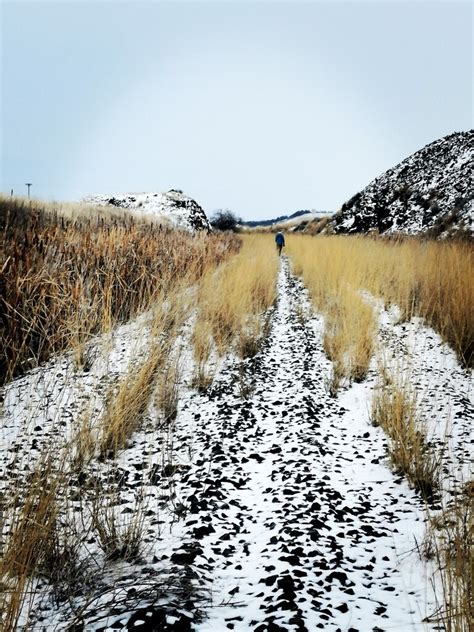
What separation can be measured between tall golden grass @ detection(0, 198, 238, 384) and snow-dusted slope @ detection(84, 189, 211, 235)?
405 inches

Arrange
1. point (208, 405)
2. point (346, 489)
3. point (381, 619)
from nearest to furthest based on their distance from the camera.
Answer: point (381, 619)
point (346, 489)
point (208, 405)

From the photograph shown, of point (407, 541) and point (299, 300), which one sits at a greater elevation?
point (299, 300)

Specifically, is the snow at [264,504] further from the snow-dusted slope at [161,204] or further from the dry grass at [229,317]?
the snow-dusted slope at [161,204]

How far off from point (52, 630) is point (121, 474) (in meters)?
1.09

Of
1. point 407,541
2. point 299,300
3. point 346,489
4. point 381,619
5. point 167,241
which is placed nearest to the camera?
point 381,619

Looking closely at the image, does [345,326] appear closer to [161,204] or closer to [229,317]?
[229,317]

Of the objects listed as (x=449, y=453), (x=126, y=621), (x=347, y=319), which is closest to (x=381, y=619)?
(x=126, y=621)

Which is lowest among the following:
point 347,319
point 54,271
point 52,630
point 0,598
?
point 52,630

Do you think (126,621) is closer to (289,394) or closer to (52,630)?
(52,630)

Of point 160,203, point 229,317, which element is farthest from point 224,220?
point 229,317

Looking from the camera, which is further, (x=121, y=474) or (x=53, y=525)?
(x=121, y=474)

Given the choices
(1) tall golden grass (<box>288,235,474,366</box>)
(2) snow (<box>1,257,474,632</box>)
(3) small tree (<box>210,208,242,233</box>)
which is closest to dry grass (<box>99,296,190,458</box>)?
(2) snow (<box>1,257,474,632</box>)

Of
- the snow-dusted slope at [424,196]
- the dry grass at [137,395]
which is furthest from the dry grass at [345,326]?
the snow-dusted slope at [424,196]

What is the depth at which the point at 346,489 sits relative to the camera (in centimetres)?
224
